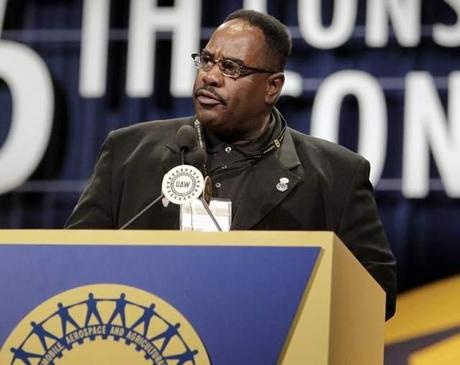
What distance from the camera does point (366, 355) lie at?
6.36 feet

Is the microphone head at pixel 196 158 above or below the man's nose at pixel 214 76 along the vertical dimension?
below

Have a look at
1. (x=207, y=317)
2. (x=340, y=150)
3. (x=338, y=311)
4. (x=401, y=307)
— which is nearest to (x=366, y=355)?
(x=338, y=311)

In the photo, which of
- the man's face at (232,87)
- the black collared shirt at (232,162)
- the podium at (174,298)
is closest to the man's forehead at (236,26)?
the man's face at (232,87)

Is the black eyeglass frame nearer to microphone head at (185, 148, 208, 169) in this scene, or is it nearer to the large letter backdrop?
microphone head at (185, 148, 208, 169)

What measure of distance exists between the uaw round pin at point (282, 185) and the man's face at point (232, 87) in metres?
0.17

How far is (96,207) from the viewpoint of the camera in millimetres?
2541

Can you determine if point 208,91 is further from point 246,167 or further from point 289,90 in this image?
point 289,90

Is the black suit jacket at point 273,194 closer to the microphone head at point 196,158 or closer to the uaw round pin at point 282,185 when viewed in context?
the uaw round pin at point 282,185

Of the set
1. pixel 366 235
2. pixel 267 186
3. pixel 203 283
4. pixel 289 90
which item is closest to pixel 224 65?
pixel 267 186

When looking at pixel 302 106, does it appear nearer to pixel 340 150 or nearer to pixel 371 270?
pixel 340 150

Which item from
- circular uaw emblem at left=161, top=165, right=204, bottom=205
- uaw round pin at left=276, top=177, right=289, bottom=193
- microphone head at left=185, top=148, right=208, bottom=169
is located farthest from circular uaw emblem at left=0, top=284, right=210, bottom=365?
uaw round pin at left=276, top=177, right=289, bottom=193

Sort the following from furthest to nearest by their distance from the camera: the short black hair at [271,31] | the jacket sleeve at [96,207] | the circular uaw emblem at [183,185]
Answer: the short black hair at [271,31]
the jacket sleeve at [96,207]
the circular uaw emblem at [183,185]

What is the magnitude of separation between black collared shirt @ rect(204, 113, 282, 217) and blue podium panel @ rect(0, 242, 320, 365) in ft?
2.76

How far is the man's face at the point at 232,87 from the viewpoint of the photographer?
100 inches
